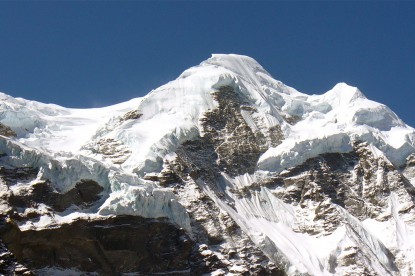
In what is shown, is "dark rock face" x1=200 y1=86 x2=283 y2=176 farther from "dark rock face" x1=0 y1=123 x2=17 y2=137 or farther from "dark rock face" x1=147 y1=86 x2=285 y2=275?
"dark rock face" x1=0 y1=123 x2=17 y2=137

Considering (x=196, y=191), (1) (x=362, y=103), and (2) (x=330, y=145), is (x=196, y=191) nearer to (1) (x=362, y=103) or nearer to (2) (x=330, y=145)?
(2) (x=330, y=145)

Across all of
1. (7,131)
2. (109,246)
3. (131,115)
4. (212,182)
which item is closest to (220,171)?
(212,182)

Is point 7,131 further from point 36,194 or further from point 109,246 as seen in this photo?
point 109,246

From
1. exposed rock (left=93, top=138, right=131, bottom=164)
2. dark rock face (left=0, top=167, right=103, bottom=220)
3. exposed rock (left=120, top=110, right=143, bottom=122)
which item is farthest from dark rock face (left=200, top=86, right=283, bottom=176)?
dark rock face (left=0, top=167, right=103, bottom=220)

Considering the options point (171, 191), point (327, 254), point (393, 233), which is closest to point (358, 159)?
point (393, 233)

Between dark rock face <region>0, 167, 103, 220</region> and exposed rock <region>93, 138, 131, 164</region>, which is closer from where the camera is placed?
dark rock face <region>0, 167, 103, 220</region>

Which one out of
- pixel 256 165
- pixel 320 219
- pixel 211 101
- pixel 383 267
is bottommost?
pixel 383 267
